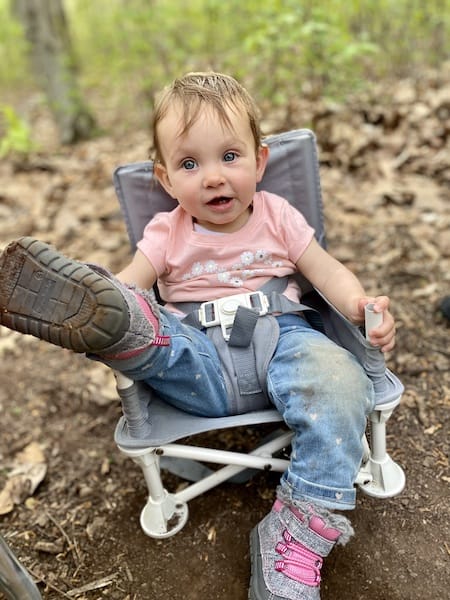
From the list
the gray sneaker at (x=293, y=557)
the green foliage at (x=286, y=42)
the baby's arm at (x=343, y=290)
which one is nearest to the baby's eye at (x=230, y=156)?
the baby's arm at (x=343, y=290)

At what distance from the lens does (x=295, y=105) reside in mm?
4938

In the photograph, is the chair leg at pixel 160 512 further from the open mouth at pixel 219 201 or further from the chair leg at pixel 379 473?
the open mouth at pixel 219 201

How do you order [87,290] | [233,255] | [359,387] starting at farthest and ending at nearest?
[233,255] < [359,387] < [87,290]

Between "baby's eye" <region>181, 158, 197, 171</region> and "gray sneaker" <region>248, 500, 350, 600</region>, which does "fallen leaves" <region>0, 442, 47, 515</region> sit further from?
"baby's eye" <region>181, 158, 197, 171</region>

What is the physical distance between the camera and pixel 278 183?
2.33 metres

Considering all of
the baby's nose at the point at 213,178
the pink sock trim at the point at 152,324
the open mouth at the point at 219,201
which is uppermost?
the baby's nose at the point at 213,178

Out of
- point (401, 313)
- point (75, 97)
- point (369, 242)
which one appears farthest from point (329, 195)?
point (75, 97)

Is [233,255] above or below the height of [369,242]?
above

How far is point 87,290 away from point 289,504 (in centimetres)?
85

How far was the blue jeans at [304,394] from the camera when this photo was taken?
5.23 ft

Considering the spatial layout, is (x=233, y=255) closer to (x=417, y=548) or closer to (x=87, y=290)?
(x=87, y=290)

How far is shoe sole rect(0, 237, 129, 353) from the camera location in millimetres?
1392

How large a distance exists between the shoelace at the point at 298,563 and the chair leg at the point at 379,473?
0.30 m

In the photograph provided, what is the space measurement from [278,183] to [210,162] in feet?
1.78
